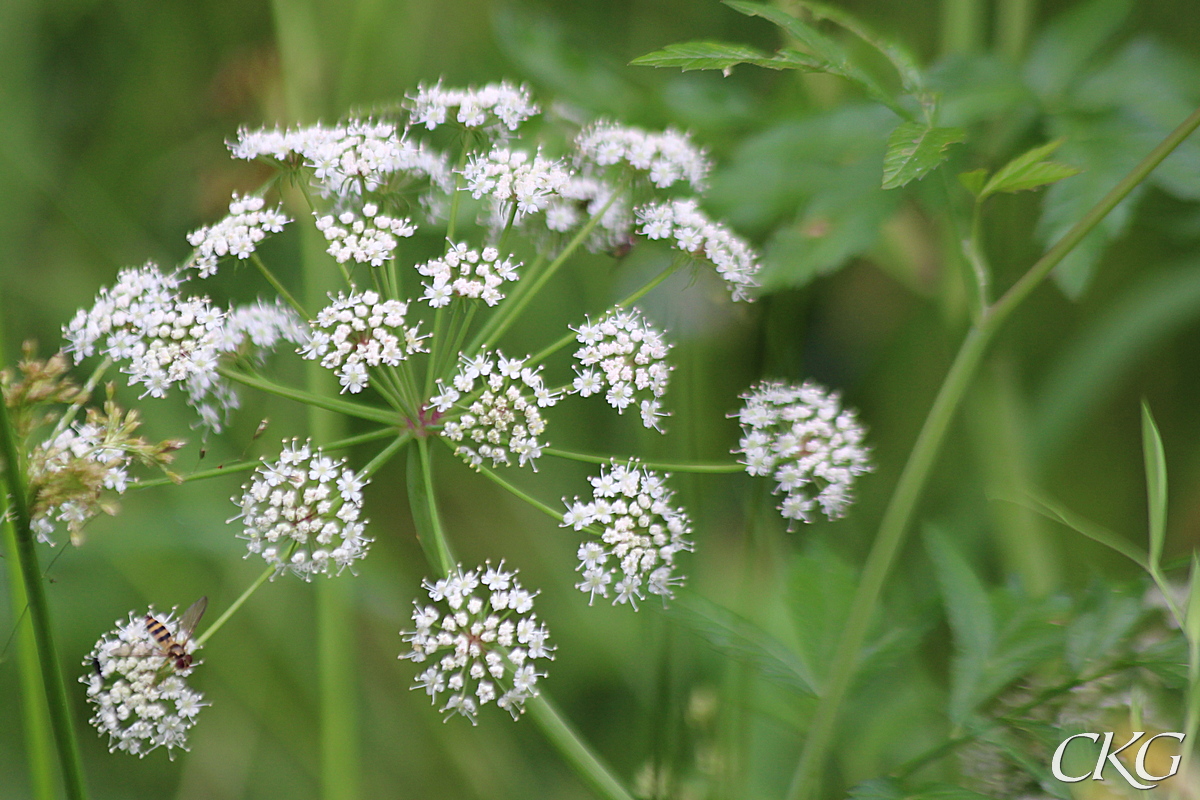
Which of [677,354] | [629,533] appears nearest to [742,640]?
[629,533]

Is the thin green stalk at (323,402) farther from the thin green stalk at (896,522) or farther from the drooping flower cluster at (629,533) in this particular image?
the thin green stalk at (896,522)

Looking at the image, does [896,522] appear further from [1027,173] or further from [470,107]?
[470,107]

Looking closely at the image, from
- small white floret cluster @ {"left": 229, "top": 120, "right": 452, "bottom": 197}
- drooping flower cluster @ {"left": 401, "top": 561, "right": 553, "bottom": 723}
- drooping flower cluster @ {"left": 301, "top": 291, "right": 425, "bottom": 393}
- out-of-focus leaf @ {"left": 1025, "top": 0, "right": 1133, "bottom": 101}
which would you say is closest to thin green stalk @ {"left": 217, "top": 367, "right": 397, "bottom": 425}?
drooping flower cluster @ {"left": 301, "top": 291, "right": 425, "bottom": 393}

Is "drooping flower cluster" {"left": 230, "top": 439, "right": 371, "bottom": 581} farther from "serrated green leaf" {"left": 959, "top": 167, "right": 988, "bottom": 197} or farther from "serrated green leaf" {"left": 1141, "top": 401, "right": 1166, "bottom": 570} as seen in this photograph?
"serrated green leaf" {"left": 1141, "top": 401, "right": 1166, "bottom": 570}

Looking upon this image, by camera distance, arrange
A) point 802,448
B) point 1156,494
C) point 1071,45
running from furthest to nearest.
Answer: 1. point 1071,45
2. point 802,448
3. point 1156,494

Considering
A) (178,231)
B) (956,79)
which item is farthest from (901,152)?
(178,231)

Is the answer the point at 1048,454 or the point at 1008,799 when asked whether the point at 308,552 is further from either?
the point at 1048,454
